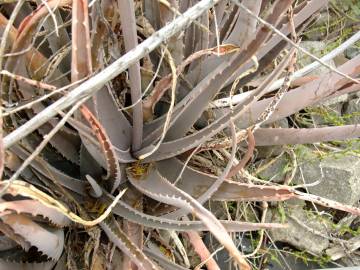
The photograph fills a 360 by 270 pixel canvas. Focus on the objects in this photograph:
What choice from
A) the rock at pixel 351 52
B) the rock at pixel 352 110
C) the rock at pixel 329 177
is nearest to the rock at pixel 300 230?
the rock at pixel 329 177

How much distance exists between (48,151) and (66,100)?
412 millimetres

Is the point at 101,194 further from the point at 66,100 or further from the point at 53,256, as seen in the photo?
the point at 66,100

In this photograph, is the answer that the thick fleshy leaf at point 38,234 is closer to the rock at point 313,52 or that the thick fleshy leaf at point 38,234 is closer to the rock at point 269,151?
the rock at point 269,151

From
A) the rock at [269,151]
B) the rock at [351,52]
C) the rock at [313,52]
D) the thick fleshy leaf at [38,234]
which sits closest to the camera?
the thick fleshy leaf at [38,234]

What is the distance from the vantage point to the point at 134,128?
3.31ft

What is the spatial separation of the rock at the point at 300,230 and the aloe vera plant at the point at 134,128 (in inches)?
→ 12.5

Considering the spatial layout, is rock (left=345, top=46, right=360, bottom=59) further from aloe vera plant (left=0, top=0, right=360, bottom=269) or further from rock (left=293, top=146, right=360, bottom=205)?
aloe vera plant (left=0, top=0, right=360, bottom=269)

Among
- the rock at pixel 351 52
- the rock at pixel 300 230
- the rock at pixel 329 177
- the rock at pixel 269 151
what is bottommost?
the rock at pixel 300 230

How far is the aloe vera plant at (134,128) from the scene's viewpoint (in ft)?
2.90

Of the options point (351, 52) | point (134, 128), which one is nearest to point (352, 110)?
point (351, 52)

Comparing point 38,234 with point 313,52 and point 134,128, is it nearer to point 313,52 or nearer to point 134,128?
point 134,128

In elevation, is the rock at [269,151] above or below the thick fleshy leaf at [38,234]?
above

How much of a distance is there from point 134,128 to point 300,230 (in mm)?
599

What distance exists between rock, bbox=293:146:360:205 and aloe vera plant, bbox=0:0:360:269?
0.31m
